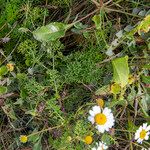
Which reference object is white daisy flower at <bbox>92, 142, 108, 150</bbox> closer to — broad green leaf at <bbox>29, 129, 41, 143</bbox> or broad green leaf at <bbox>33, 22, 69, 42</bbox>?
broad green leaf at <bbox>29, 129, 41, 143</bbox>

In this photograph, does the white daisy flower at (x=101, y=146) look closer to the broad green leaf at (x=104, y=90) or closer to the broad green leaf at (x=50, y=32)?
the broad green leaf at (x=104, y=90)

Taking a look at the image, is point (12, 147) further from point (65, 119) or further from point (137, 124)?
point (137, 124)

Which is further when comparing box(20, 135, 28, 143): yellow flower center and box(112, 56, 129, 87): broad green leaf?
box(20, 135, 28, 143): yellow flower center

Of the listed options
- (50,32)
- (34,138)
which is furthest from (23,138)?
(50,32)

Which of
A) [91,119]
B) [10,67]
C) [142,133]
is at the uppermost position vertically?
[10,67]

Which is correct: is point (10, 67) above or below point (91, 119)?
above

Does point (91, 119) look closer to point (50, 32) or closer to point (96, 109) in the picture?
→ point (96, 109)

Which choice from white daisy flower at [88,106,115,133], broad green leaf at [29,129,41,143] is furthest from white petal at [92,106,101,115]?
broad green leaf at [29,129,41,143]

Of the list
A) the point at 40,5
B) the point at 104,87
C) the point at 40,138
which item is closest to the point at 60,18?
the point at 40,5

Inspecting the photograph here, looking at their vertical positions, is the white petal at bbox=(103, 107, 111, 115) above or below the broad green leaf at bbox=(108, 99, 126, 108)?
below
